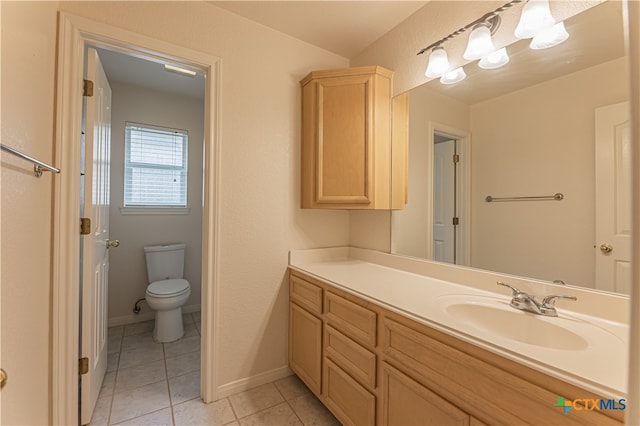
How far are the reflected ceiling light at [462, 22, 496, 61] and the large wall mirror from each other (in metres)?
0.10

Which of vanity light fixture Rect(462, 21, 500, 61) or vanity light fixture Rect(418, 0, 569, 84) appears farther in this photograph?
vanity light fixture Rect(462, 21, 500, 61)

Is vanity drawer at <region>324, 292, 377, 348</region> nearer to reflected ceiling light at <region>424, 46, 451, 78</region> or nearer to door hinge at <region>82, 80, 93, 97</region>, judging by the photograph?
reflected ceiling light at <region>424, 46, 451, 78</region>

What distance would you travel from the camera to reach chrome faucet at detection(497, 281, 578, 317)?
1.02 metres

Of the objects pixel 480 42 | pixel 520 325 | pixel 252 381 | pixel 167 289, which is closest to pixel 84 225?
pixel 167 289

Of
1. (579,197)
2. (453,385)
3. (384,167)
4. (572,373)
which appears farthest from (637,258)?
(384,167)

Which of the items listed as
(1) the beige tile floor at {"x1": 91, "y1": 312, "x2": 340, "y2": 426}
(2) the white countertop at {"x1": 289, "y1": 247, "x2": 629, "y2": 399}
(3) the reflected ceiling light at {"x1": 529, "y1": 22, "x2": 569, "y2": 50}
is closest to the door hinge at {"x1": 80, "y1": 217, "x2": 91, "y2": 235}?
(1) the beige tile floor at {"x1": 91, "y1": 312, "x2": 340, "y2": 426}

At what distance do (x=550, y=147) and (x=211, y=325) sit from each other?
1.98m

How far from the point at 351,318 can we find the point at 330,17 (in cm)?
179

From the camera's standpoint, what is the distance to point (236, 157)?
1716mm

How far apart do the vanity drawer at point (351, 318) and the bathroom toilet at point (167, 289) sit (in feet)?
5.08

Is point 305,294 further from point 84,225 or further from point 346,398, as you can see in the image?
point 84,225

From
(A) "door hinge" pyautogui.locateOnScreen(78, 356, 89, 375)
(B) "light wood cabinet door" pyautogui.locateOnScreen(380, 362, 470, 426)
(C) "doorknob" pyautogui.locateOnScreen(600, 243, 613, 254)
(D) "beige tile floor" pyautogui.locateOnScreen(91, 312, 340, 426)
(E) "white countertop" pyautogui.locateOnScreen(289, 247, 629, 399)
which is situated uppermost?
(C) "doorknob" pyautogui.locateOnScreen(600, 243, 613, 254)

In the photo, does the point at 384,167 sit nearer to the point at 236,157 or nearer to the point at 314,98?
the point at 314,98

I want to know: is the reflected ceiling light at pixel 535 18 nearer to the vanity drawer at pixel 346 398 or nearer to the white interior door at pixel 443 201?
the white interior door at pixel 443 201
